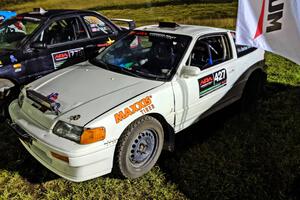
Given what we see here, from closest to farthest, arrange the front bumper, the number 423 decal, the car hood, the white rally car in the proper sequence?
1. the front bumper
2. the white rally car
3. the car hood
4. the number 423 decal

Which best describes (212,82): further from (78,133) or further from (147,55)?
(78,133)

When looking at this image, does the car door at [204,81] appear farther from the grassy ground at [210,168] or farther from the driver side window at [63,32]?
the driver side window at [63,32]

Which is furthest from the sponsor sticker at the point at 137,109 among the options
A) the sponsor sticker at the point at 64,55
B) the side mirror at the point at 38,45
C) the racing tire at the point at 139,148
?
the sponsor sticker at the point at 64,55

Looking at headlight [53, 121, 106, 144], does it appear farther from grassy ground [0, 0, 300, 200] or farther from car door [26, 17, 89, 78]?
car door [26, 17, 89, 78]

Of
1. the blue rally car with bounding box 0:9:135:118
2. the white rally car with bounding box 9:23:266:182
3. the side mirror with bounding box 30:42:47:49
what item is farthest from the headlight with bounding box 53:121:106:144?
the side mirror with bounding box 30:42:47:49

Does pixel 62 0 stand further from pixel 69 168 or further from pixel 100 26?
pixel 69 168

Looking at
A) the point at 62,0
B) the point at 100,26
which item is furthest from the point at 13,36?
the point at 62,0

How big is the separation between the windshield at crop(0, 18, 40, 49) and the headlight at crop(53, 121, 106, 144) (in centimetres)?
265

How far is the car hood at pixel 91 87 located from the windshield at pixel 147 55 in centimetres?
15

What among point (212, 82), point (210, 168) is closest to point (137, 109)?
point (210, 168)

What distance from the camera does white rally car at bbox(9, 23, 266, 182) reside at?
303cm

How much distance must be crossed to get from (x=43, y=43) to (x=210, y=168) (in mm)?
3253

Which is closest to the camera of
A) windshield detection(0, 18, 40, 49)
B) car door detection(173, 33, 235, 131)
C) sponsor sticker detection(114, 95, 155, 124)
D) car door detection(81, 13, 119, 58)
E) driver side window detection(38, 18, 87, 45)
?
sponsor sticker detection(114, 95, 155, 124)

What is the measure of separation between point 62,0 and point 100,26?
44205mm
